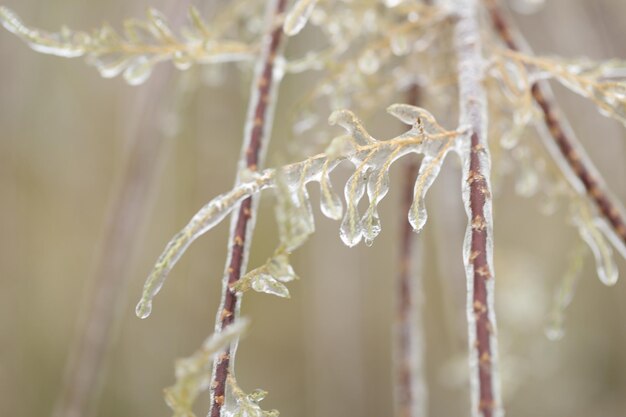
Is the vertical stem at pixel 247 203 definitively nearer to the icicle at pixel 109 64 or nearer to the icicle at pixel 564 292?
the icicle at pixel 109 64

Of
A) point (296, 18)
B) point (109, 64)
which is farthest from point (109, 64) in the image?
point (296, 18)

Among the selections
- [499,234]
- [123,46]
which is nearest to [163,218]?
[499,234]

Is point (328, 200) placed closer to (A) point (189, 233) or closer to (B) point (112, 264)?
(A) point (189, 233)

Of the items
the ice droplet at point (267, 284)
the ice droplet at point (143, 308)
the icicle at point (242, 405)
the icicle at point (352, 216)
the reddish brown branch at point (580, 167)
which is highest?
the reddish brown branch at point (580, 167)

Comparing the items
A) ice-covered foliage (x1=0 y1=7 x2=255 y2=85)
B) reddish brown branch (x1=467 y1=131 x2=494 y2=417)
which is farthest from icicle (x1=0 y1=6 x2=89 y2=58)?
reddish brown branch (x1=467 y1=131 x2=494 y2=417)

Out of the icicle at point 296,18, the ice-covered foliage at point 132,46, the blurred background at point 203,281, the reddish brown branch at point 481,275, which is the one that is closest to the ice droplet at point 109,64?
the ice-covered foliage at point 132,46

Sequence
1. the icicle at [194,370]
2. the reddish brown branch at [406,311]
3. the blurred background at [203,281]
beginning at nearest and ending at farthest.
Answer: the icicle at [194,370]
the reddish brown branch at [406,311]
the blurred background at [203,281]
